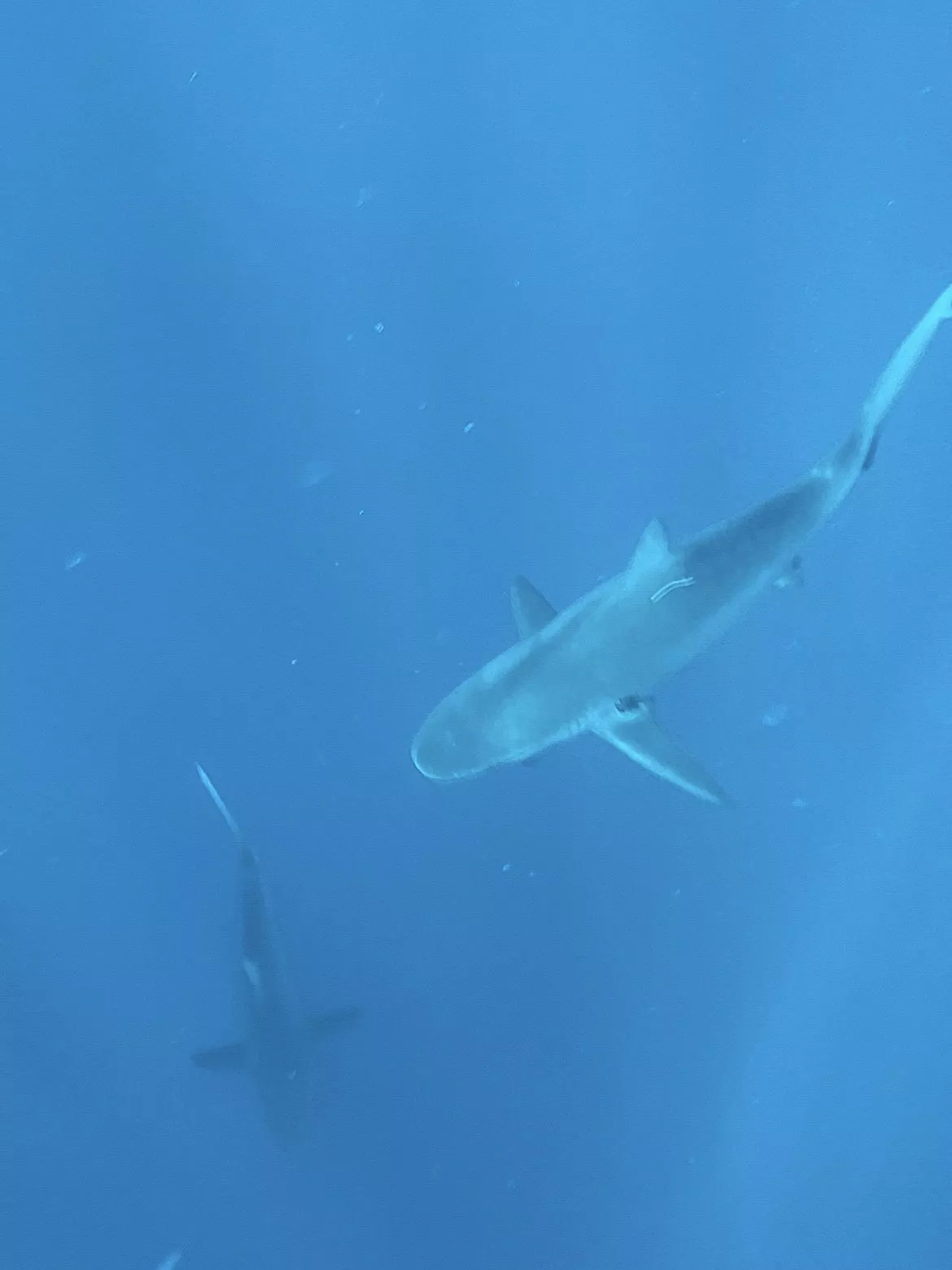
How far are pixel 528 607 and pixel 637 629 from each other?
0.81 m

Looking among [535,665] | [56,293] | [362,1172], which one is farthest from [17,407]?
[362,1172]

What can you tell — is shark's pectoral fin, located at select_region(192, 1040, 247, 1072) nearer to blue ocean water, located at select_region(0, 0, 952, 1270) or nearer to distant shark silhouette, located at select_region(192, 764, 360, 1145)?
distant shark silhouette, located at select_region(192, 764, 360, 1145)

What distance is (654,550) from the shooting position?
14.0 feet

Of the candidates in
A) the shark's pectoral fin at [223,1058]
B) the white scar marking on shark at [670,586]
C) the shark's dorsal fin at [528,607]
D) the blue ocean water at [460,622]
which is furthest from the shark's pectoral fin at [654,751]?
the shark's pectoral fin at [223,1058]

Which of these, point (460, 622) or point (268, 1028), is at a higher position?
point (460, 622)

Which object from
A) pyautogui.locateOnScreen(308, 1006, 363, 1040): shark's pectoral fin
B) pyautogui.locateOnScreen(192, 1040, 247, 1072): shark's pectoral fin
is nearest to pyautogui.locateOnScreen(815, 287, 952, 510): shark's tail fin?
pyautogui.locateOnScreen(308, 1006, 363, 1040): shark's pectoral fin

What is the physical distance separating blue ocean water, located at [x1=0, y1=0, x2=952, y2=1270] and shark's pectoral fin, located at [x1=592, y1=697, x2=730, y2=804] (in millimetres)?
1354

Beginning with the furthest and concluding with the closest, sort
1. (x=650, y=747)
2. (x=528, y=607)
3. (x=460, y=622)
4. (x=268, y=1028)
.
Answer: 1. (x=460, y=622)
2. (x=268, y=1028)
3. (x=528, y=607)
4. (x=650, y=747)

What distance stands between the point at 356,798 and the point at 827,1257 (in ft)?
13.1

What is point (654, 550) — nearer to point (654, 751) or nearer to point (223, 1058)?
point (654, 751)

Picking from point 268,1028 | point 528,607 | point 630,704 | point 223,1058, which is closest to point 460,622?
point 528,607

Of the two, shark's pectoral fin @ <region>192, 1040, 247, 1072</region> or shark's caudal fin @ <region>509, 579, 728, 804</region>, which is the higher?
shark's pectoral fin @ <region>192, 1040, 247, 1072</region>

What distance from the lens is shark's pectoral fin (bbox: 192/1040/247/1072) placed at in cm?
596

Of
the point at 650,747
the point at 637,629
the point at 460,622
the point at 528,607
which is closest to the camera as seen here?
the point at 637,629
